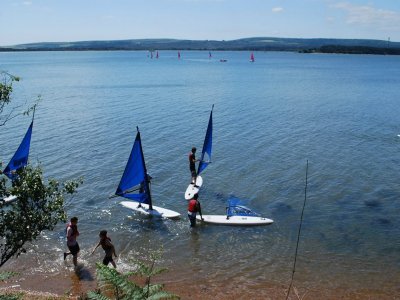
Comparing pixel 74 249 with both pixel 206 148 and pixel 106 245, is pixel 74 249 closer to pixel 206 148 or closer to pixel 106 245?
pixel 106 245

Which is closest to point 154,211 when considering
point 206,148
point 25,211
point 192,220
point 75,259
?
point 192,220

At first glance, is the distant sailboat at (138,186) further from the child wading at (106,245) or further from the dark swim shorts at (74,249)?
the child wading at (106,245)

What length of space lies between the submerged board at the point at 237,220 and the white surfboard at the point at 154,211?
1.24 m

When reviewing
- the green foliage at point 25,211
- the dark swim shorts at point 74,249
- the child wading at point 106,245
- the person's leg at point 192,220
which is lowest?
the person's leg at point 192,220

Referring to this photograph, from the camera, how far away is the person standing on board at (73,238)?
621 inches

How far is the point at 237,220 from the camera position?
66.2 ft

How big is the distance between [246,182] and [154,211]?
6.98m

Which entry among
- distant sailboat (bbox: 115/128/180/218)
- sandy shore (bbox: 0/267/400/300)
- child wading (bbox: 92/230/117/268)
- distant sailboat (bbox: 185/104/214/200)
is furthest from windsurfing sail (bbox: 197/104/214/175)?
child wading (bbox: 92/230/117/268)

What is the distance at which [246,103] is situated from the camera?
190 ft

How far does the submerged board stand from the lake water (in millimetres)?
293

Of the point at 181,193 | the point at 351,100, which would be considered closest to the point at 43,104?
the point at 181,193

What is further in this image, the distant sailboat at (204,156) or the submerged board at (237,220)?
the distant sailboat at (204,156)

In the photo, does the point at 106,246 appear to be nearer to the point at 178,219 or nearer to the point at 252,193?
the point at 178,219

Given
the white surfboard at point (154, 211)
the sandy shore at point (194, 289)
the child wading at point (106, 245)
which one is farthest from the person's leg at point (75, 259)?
the white surfboard at point (154, 211)
